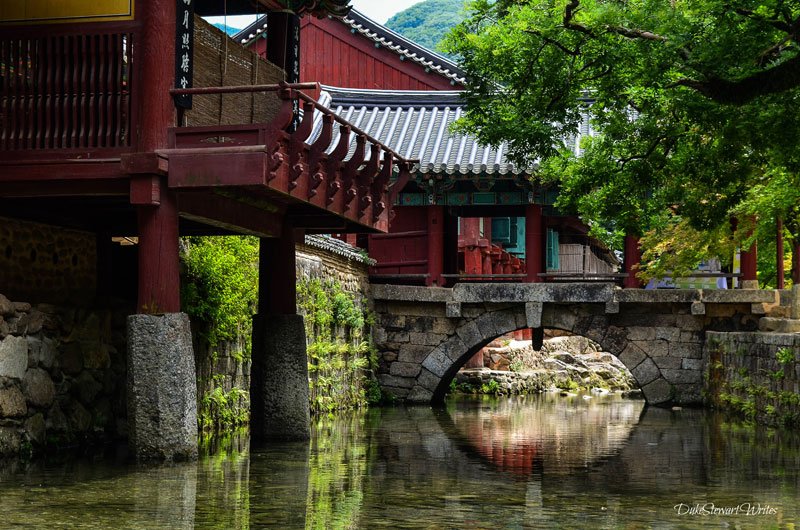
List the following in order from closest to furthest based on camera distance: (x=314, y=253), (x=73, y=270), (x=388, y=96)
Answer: (x=73, y=270) → (x=314, y=253) → (x=388, y=96)

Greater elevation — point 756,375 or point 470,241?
point 470,241

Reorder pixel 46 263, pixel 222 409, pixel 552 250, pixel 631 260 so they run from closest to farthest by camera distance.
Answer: pixel 46 263
pixel 222 409
pixel 631 260
pixel 552 250

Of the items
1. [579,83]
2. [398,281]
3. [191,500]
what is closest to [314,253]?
[398,281]

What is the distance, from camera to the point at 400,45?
3216cm

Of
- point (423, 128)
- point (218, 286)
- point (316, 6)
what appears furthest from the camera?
point (423, 128)

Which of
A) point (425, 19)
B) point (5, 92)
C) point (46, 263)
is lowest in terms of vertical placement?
point (46, 263)

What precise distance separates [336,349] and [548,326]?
4.91 meters

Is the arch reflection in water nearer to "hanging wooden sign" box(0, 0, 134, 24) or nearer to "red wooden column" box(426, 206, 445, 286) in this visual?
"red wooden column" box(426, 206, 445, 286)

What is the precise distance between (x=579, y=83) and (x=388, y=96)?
51.3ft

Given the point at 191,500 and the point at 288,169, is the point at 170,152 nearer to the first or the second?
the point at 288,169

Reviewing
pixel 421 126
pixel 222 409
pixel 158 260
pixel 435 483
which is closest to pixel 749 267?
pixel 421 126

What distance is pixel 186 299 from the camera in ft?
52.5

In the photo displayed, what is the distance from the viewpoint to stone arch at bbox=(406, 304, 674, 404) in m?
24.6

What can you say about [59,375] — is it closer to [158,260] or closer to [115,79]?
[158,260]
